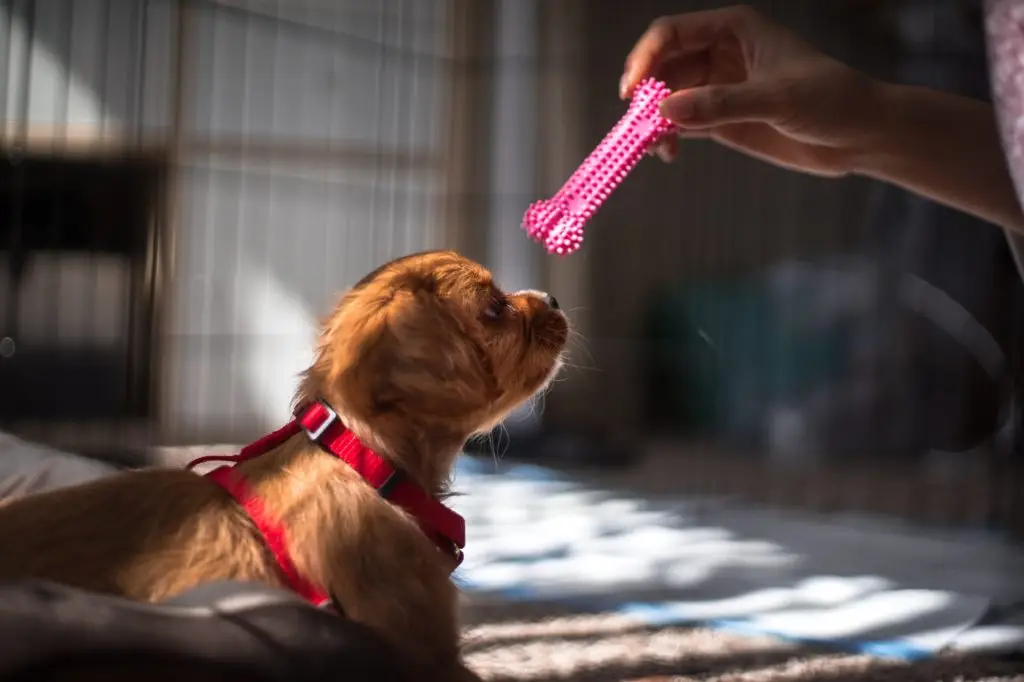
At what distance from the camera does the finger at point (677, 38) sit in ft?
4.30

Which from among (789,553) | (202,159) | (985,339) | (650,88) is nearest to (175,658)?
(650,88)

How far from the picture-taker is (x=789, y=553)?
1.79 metres

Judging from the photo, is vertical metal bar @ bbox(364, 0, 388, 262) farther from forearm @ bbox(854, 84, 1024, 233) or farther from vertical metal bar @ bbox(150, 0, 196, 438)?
forearm @ bbox(854, 84, 1024, 233)

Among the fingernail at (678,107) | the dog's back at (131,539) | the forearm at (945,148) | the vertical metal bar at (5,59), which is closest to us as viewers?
the dog's back at (131,539)

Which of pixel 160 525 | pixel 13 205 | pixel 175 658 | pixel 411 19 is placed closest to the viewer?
pixel 175 658

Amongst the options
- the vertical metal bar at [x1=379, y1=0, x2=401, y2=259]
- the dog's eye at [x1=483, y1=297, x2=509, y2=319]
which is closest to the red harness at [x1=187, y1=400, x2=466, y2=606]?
the dog's eye at [x1=483, y1=297, x2=509, y2=319]

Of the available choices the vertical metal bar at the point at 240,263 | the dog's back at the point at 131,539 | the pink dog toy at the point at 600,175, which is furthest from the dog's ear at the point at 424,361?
the vertical metal bar at the point at 240,263

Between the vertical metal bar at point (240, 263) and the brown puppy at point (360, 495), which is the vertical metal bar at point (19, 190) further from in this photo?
the brown puppy at point (360, 495)

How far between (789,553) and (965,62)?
1.08 m

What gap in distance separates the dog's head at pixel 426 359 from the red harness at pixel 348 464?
0.02 meters

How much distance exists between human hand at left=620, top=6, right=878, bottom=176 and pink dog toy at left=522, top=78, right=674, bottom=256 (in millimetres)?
44

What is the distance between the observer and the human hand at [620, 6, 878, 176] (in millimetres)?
1138

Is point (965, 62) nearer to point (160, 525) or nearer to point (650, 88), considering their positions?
point (650, 88)

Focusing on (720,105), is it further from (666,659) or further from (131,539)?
(131,539)
